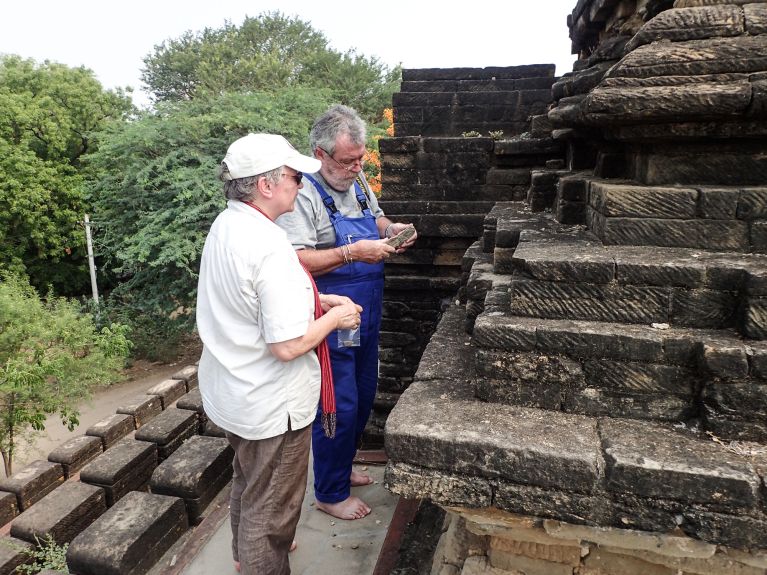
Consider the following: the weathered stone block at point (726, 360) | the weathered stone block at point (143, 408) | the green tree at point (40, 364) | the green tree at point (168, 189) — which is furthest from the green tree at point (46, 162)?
the weathered stone block at point (726, 360)

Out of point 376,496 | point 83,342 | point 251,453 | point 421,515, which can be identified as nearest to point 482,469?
point 251,453

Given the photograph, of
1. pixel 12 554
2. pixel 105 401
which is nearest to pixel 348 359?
pixel 12 554

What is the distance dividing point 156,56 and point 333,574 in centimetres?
2803

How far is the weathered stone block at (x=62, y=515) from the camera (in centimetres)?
355

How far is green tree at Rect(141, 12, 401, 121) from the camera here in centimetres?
2362

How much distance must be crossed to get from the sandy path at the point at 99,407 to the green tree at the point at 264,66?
1401 centimetres

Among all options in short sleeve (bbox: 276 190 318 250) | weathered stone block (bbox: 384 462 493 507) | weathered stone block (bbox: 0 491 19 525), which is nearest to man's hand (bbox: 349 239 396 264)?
short sleeve (bbox: 276 190 318 250)

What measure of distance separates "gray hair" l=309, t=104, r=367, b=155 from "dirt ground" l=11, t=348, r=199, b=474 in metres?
8.31

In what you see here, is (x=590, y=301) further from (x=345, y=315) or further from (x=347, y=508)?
(x=347, y=508)

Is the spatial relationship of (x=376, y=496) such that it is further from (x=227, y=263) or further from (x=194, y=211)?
(x=194, y=211)

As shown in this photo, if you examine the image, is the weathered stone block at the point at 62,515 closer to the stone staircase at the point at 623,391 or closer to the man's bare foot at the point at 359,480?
the man's bare foot at the point at 359,480

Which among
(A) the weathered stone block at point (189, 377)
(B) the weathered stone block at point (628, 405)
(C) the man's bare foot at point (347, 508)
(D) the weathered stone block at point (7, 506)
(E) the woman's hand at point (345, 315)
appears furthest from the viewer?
(A) the weathered stone block at point (189, 377)

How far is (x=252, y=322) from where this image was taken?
1928 mm

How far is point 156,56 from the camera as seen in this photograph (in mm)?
25453
